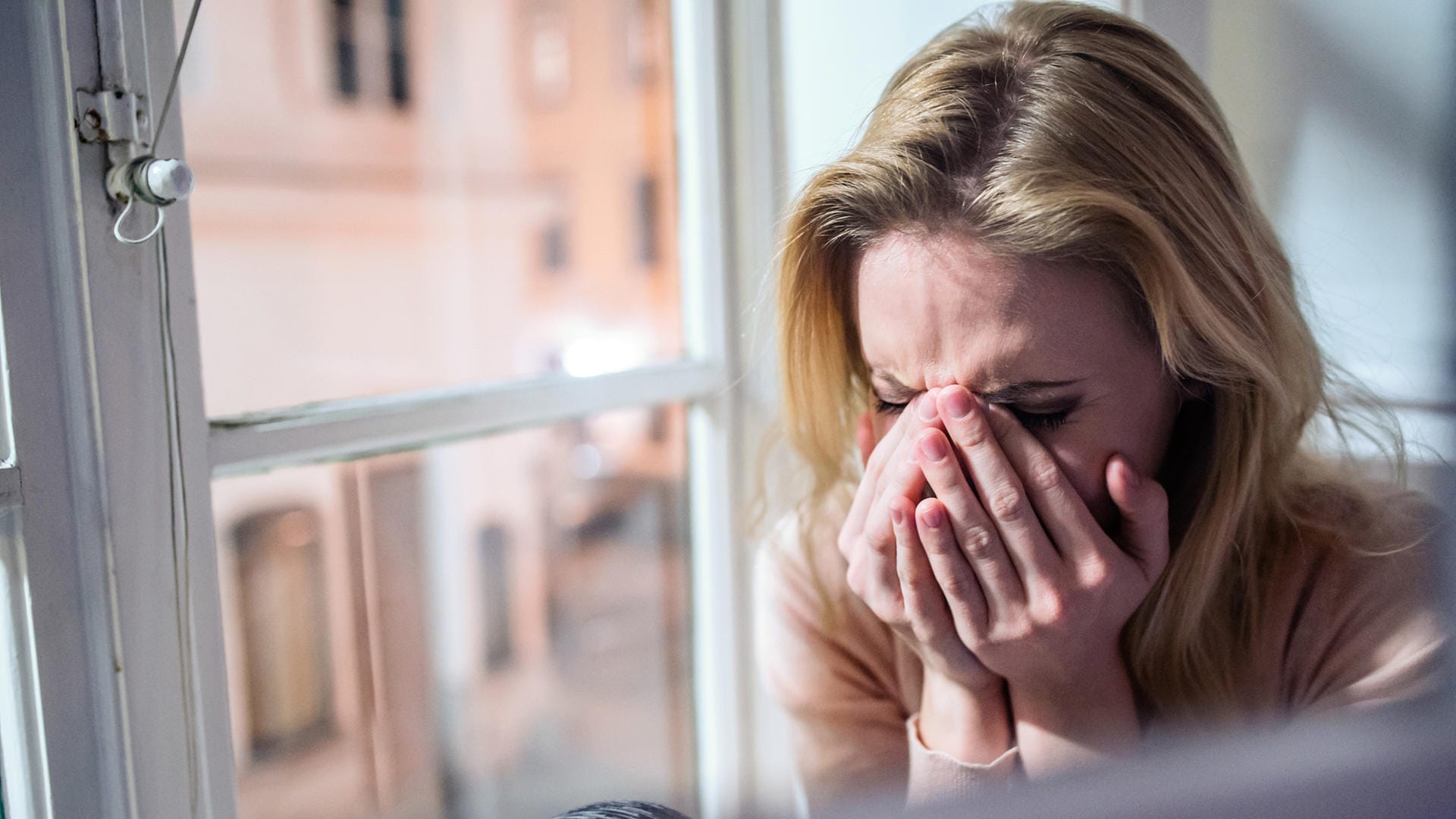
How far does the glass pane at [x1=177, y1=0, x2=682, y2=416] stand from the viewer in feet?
3.01

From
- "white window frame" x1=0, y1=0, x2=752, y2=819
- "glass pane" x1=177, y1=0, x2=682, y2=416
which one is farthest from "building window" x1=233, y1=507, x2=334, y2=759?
"white window frame" x1=0, y1=0, x2=752, y2=819

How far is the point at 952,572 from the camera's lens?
70 centimetres

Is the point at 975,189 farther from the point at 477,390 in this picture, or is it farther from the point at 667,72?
the point at 667,72

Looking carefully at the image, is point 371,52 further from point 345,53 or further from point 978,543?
point 978,543

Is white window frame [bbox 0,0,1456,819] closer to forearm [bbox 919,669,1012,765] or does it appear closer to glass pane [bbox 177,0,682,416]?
glass pane [bbox 177,0,682,416]

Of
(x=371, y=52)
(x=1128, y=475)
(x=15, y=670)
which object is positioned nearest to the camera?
(x=15, y=670)

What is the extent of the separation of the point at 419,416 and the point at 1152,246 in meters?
0.60

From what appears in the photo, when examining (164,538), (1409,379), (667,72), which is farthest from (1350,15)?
(164,538)

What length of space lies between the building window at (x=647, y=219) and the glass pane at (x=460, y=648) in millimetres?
262

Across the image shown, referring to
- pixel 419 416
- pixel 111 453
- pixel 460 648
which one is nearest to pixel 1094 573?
pixel 419 416

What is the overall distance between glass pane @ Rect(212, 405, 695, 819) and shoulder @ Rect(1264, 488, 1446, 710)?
2.22 ft

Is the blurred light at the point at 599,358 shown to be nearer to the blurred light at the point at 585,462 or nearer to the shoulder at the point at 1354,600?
the blurred light at the point at 585,462

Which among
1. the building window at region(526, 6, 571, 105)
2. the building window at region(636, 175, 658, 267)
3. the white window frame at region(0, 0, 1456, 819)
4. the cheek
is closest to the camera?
the white window frame at region(0, 0, 1456, 819)

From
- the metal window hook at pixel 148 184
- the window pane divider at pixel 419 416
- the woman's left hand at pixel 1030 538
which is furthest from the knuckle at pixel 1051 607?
the metal window hook at pixel 148 184
